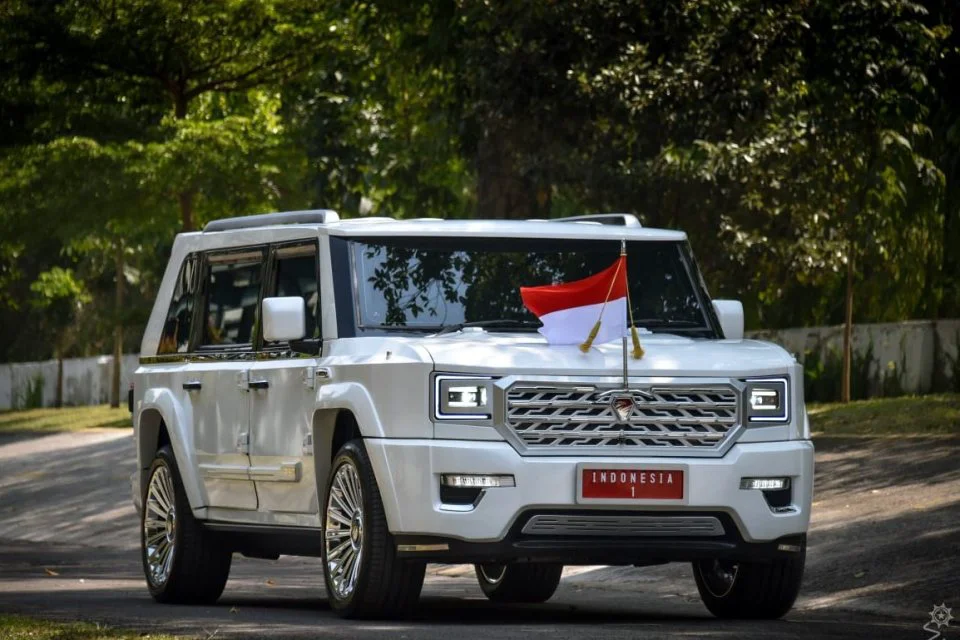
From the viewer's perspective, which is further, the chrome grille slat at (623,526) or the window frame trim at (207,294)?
the window frame trim at (207,294)

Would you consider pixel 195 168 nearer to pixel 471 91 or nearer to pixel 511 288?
pixel 471 91

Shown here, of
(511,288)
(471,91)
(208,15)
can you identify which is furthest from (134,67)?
(511,288)

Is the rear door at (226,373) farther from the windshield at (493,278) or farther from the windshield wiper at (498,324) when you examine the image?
the windshield wiper at (498,324)

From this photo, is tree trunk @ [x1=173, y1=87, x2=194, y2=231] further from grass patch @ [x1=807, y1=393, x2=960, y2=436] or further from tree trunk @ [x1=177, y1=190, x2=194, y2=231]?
grass patch @ [x1=807, y1=393, x2=960, y2=436]

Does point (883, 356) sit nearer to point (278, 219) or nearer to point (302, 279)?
point (278, 219)

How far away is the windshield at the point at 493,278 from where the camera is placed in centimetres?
1127

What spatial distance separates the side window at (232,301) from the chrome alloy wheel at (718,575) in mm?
2863

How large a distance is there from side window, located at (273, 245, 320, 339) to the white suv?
17mm

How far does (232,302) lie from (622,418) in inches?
133

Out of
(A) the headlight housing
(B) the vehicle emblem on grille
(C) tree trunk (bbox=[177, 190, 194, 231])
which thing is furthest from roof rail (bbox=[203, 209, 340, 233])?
(C) tree trunk (bbox=[177, 190, 194, 231])

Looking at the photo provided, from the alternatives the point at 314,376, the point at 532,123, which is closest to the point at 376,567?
the point at 314,376

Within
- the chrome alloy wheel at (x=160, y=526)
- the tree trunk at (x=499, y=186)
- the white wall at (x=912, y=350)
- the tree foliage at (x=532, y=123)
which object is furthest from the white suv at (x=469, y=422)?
the white wall at (x=912, y=350)

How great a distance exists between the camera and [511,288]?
11.5 metres

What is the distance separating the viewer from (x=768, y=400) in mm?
10625
